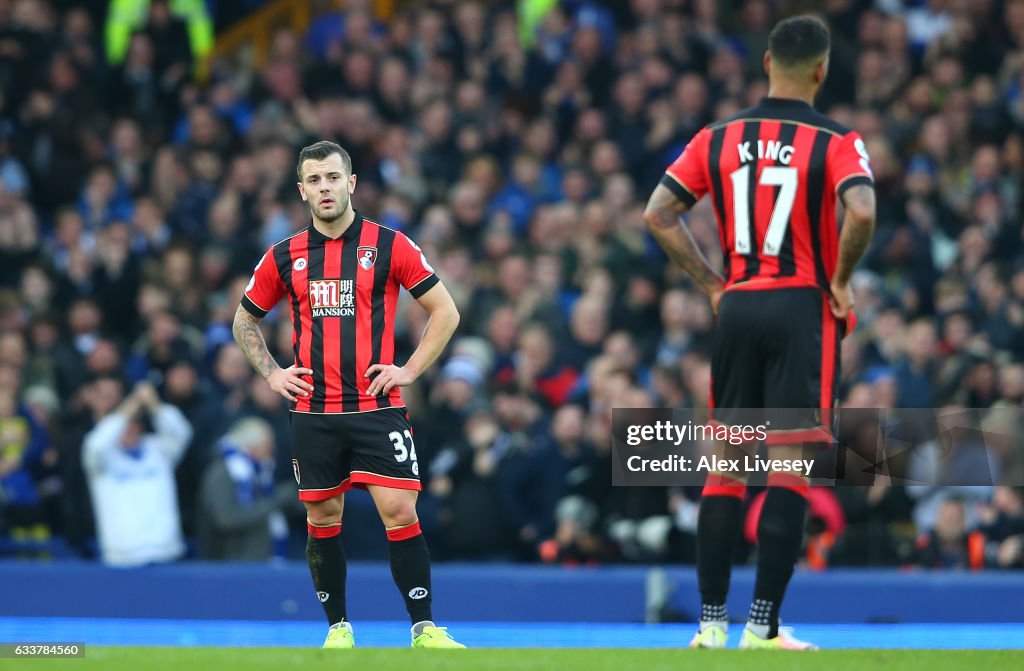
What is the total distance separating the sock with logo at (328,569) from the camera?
666 centimetres

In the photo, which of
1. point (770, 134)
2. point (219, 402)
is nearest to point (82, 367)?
point (219, 402)

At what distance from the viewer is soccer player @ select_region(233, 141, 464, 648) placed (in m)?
6.54

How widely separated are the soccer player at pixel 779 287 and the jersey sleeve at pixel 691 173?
0.03ft

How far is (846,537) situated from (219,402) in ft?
14.7

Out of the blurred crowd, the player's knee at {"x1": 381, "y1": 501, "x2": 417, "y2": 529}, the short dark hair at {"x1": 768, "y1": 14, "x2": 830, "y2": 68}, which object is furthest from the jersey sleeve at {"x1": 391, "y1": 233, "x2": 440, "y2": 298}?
the blurred crowd

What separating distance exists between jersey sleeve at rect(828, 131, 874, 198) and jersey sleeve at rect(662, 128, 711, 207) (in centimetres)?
48

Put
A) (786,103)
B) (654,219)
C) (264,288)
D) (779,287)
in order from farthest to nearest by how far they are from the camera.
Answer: (264,288) → (654,219) → (786,103) → (779,287)

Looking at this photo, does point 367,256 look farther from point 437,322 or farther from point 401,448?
point 401,448

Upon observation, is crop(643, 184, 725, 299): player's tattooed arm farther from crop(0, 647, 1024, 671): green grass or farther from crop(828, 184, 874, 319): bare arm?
crop(0, 647, 1024, 671): green grass

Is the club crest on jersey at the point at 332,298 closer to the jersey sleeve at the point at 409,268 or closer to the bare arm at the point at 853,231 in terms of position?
the jersey sleeve at the point at 409,268

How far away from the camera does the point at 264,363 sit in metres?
6.77

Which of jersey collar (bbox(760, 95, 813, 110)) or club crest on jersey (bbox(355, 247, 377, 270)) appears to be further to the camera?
club crest on jersey (bbox(355, 247, 377, 270))

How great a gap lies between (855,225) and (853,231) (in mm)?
31

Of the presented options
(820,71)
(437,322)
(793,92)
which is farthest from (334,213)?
(820,71)
